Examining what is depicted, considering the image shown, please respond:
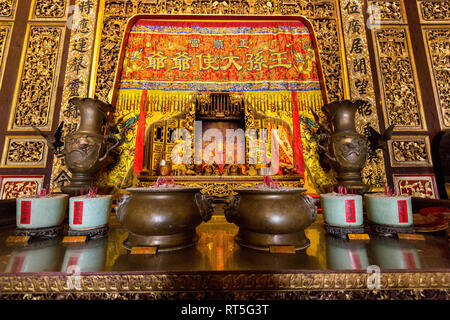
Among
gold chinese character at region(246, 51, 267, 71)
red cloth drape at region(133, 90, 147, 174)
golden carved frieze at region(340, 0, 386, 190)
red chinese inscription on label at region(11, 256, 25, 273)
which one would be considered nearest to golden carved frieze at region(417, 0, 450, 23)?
golden carved frieze at region(340, 0, 386, 190)

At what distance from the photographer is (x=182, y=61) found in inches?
92.7

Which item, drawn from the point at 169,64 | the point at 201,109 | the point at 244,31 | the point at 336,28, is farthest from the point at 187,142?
the point at 336,28

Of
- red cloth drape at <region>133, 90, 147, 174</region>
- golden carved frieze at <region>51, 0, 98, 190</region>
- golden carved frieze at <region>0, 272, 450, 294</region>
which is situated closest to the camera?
golden carved frieze at <region>0, 272, 450, 294</region>

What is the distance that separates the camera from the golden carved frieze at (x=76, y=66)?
7.10ft

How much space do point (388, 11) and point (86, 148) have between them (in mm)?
3945

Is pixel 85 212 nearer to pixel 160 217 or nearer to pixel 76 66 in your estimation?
pixel 160 217

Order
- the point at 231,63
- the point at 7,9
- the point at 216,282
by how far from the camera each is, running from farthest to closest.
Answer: the point at 7,9 → the point at 231,63 → the point at 216,282

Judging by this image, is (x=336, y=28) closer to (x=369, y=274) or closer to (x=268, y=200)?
(x=268, y=200)

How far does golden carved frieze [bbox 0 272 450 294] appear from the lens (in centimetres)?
56

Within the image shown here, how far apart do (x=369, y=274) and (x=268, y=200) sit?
1.18 feet

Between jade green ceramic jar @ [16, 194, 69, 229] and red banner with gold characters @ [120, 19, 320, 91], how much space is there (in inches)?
66.8

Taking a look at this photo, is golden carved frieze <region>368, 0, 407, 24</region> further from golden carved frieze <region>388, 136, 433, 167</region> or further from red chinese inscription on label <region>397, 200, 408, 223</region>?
red chinese inscription on label <region>397, 200, 408, 223</region>

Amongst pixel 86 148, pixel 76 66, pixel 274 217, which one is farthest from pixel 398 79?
pixel 76 66

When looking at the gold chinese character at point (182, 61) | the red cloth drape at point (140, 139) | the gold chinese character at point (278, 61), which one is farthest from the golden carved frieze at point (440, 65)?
the red cloth drape at point (140, 139)
